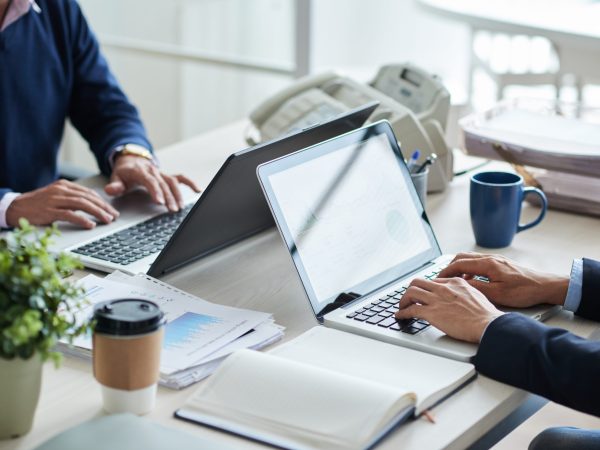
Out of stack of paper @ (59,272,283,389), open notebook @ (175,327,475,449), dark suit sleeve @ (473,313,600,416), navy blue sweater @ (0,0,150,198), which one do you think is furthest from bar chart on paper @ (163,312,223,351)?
navy blue sweater @ (0,0,150,198)

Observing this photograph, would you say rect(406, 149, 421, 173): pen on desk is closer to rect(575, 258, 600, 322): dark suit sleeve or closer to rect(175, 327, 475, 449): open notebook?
rect(575, 258, 600, 322): dark suit sleeve

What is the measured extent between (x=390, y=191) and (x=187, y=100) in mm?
2789

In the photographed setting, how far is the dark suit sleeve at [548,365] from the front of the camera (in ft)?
3.76

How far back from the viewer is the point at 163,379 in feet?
3.73

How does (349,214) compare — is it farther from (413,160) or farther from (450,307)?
(413,160)

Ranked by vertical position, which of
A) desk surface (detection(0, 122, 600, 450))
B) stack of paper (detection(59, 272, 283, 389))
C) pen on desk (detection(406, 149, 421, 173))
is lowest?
desk surface (detection(0, 122, 600, 450))

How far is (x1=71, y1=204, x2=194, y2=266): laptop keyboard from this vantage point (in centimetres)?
152

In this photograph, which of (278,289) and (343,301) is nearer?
(343,301)

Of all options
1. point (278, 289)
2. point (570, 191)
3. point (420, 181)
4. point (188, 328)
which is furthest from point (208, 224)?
point (570, 191)

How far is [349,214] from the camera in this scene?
1398 millimetres

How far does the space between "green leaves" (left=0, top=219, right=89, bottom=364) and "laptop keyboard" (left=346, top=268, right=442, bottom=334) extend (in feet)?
1.43

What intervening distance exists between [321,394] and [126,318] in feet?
0.75

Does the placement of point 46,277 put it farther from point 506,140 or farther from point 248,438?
point 506,140

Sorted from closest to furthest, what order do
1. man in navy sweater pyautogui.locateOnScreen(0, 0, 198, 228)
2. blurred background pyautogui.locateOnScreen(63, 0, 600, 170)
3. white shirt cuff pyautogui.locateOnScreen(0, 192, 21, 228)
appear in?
white shirt cuff pyautogui.locateOnScreen(0, 192, 21, 228)
man in navy sweater pyautogui.locateOnScreen(0, 0, 198, 228)
blurred background pyautogui.locateOnScreen(63, 0, 600, 170)
